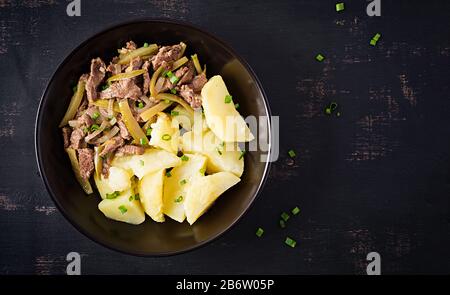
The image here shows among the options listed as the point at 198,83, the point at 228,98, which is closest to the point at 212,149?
the point at 228,98

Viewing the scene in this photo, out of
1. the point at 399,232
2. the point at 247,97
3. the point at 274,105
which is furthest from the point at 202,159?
the point at 399,232

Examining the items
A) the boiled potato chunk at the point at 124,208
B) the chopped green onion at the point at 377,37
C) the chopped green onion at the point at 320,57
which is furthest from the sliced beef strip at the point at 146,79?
the chopped green onion at the point at 377,37

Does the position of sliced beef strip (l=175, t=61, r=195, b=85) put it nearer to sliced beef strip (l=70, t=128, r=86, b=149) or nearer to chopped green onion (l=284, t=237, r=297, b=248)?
sliced beef strip (l=70, t=128, r=86, b=149)

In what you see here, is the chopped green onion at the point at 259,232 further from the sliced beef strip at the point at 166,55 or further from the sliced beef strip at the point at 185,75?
the sliced beef strip at the point at 166,55

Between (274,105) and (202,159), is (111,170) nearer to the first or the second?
(202,159)

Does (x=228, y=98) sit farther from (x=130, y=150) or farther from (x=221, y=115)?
(x=130, y=150)

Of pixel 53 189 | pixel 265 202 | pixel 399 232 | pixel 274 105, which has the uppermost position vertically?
pixel 274 105
